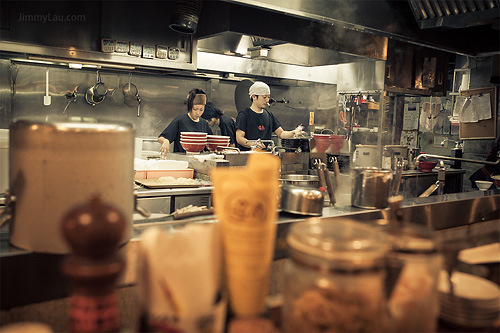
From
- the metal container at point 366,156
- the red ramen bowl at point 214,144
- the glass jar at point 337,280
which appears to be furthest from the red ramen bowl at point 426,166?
the glass jar at point 337,280

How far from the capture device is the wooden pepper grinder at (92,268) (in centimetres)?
65

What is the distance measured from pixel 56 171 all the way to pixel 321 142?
4.14 meters

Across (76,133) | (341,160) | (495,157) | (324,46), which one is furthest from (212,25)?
(495,157)

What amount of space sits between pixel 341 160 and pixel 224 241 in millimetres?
4887

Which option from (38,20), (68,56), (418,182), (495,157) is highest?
(38,20)

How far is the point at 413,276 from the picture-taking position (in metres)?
0.78

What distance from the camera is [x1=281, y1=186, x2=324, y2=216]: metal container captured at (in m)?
1.72

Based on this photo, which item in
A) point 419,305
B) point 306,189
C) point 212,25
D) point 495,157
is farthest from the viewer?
point 495,157

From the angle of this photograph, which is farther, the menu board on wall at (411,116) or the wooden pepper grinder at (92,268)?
the menu board on wall at (411,116)

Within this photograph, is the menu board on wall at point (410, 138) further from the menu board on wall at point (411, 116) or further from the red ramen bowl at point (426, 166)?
the red ramen bowl at point (426, 166)

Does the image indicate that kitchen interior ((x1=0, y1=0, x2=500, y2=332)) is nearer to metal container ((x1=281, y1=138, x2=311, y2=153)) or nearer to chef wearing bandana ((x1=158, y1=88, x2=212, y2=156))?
metal container ((x1=281, y1=138, x2=311, y2=153))

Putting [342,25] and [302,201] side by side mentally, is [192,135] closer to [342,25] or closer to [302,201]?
[342,25]

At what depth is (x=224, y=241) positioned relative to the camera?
80 centimetres

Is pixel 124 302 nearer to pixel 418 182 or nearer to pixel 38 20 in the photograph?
pixel 38 20
